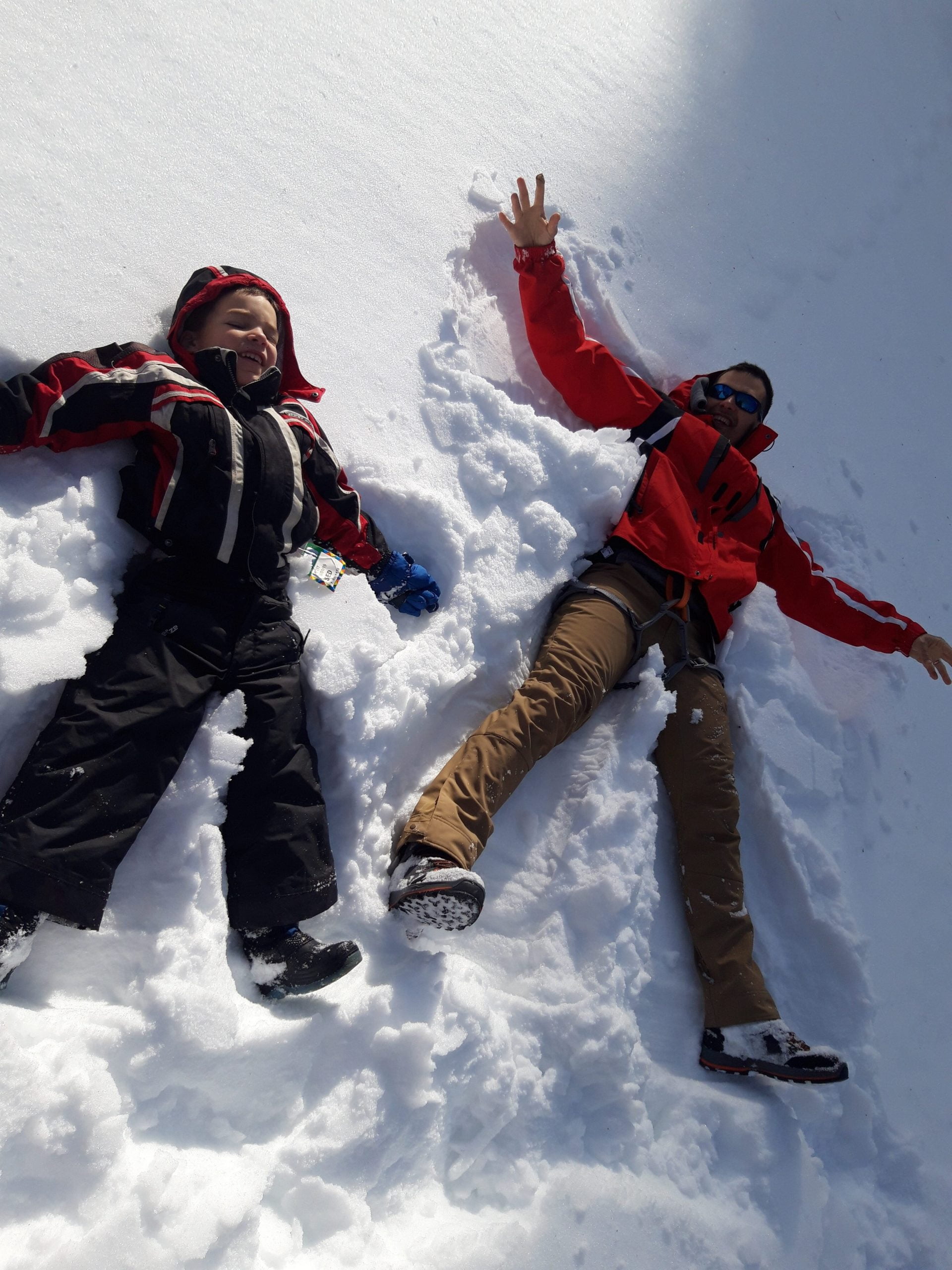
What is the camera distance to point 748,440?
2.54 m

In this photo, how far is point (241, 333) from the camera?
172 centimetres

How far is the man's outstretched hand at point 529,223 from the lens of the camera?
2.27 metres

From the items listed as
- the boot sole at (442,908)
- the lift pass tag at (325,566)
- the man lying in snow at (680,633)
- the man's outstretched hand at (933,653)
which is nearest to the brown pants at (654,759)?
A: the man lying in snow at (680,633)

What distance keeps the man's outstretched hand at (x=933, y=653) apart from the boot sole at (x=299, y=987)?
5.81 ft

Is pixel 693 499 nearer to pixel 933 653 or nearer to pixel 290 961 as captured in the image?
pixel 933 653

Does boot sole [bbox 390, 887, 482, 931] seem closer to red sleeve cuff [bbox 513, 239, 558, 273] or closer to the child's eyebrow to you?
the child's eyebrow

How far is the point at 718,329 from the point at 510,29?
1.12 meters

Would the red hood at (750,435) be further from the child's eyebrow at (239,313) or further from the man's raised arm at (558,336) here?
the child's eyebrow at (239,313)

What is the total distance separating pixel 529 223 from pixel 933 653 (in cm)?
158

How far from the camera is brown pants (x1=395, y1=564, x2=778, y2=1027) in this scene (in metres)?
1.68

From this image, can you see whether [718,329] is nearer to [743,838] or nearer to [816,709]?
[816,709]

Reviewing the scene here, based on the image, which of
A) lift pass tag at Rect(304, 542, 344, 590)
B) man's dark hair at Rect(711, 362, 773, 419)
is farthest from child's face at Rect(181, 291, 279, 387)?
man's dark hair at Rect(711, 362, 773, 419)

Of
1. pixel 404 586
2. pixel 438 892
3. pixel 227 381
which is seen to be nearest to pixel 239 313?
pixel 227 381

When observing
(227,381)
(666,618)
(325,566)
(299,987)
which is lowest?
(299,987)
